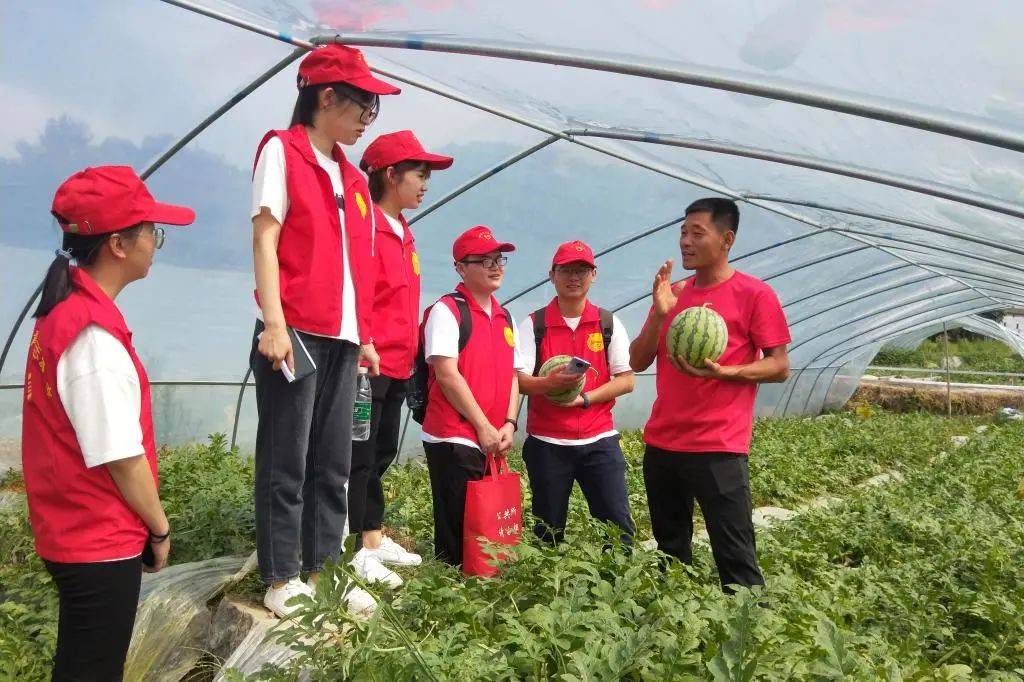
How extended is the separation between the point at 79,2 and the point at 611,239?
4.75 m

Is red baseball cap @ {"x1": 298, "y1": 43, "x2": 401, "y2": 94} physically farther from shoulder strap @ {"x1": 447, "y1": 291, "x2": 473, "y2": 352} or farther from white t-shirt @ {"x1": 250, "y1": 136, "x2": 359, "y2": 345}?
shoulder strap @ {"x1": 447, "y1": 291, "x2": 473, "y2": 352}

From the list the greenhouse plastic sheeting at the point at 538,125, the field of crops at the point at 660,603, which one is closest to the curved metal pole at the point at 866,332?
the greenhouse plastic sheeting at the point at 538,125

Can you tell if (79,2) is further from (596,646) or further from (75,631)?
(596,646)

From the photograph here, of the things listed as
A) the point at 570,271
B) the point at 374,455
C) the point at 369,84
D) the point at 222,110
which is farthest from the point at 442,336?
the point at 222,110

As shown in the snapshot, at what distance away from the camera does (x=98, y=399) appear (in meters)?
2.13

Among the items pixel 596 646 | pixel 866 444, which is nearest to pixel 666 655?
pixel 596 646

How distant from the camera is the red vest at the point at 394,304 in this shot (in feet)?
11.6

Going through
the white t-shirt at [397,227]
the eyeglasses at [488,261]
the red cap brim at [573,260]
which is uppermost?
the white t-shirt at [397,227]

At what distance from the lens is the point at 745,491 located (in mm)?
3182

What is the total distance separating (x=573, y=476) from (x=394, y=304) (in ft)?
3.94

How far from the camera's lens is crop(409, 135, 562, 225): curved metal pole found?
233 inches

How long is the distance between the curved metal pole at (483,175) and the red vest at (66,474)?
409cm

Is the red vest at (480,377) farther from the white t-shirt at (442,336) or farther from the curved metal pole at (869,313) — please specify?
the curved metal pole at (869,313)

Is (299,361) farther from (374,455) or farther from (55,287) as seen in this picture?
(374,455)
